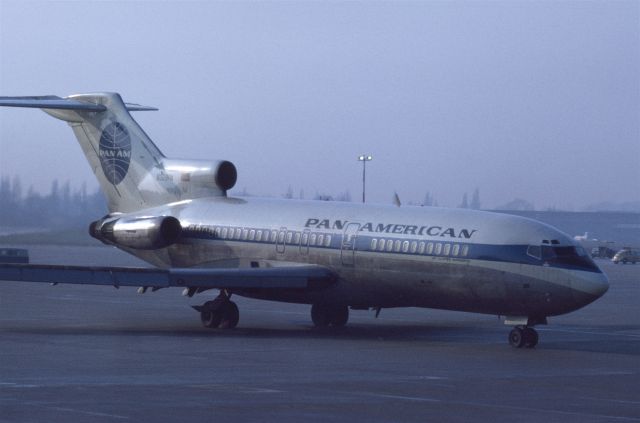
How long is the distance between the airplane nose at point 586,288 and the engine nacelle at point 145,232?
1096cm

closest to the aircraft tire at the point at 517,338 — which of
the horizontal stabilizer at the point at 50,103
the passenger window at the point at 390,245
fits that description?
the passenger window at the point at 390,245

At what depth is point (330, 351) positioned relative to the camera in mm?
24141

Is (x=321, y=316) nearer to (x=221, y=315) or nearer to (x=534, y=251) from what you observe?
(x=221, y=315)

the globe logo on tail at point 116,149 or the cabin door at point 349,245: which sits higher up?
the globe logo on tail at point 116,149

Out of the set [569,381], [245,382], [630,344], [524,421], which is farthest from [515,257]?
[524,421]

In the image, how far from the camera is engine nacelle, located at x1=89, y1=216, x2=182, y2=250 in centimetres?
3102

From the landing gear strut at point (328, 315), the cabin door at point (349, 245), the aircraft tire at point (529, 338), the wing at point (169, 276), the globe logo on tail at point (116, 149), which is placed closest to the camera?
the aircraft tire at point (529, 338)

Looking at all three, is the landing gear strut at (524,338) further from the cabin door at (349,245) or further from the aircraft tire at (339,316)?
the aircraft tire at (339,316)

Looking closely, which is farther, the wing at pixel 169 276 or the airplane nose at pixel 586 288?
the wing at pixel 169 276

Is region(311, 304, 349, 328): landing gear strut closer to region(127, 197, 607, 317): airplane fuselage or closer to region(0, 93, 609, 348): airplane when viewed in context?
region(0, 93, 609, 348): airplane

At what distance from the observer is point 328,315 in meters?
30.4

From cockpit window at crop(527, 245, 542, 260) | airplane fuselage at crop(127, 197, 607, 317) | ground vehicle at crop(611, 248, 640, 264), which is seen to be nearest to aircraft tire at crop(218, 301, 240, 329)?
airplane fuselage at crop(127, 197, 607, 317)

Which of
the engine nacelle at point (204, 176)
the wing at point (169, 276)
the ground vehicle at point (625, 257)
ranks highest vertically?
the engine nacelle at point (204, 176)

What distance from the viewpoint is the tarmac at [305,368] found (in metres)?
15.7
